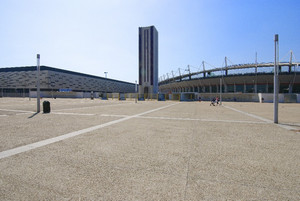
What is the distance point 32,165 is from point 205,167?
4.04 meters

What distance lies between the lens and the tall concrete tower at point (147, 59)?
62.5m

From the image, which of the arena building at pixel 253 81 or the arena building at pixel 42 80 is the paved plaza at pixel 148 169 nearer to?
the arena building at pixel 253 81

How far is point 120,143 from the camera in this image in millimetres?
5383

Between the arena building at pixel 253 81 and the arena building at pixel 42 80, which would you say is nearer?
the arena building at pixel 253 81

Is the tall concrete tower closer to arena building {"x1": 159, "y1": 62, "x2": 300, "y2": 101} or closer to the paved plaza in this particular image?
arena building {"x1": 159, "y1": 62, "x2": 300, "y2": 101}

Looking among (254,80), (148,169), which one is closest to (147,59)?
(254,80)

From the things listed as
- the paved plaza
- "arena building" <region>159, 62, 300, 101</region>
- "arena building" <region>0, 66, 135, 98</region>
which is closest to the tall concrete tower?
"arena building" <region>159, 62, 300, 101</region>

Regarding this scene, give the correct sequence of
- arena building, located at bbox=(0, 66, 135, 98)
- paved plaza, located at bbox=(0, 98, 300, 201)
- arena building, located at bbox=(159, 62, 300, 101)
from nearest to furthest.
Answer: paved plaza, located at bbox=(0, 98, 300, 201) < arena building, located at bbox=(159, 62, 300, 101) < arena building, located at bbox=(0, 66, 135, 98)

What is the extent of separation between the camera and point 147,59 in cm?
6375

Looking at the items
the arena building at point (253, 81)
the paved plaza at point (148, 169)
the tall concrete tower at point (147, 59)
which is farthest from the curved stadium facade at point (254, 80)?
the paved plaza at point (148, 169)

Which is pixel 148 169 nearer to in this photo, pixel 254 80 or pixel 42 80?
pixel 254 80

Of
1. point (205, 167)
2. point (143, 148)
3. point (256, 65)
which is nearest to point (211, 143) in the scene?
point (205, 167)

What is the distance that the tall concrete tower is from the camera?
62.5 m

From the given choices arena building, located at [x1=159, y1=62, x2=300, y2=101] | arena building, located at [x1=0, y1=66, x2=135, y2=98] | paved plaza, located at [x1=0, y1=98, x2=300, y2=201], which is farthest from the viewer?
arena building, located at [x1=0, y1=66, x2=135, y2=98]
